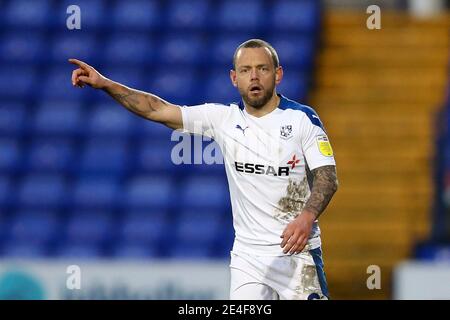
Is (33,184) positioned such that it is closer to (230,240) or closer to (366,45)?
(230,240)

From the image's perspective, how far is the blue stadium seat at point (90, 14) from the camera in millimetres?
13797

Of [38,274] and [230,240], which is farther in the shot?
[230,240]

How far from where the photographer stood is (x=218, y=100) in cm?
1248

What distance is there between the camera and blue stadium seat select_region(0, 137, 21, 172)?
1231 centimetres

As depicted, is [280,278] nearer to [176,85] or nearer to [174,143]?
A: [174,143]

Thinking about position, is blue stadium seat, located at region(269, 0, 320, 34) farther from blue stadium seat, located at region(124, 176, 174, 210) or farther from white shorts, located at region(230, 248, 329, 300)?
white shorts, located at region(230, 248, 329, 300)

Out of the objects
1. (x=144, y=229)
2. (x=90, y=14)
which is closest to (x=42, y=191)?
(x=144, y=229)

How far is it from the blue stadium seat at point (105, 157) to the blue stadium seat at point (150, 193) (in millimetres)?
260

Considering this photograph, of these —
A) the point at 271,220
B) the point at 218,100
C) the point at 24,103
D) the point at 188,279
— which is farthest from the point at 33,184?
the point at 271,220

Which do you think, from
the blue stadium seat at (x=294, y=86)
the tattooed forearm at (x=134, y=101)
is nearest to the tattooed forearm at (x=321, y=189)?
the tattooed forearm at (x=134, y=101)

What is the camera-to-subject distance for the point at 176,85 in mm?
12992

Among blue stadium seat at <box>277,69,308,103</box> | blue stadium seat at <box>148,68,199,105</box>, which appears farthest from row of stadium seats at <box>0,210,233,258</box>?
blue stadium seat at <box>277,69,308,103</box>

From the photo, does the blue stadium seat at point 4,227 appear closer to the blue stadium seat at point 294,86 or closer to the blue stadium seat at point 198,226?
the blue stadium seat at point 198,226
